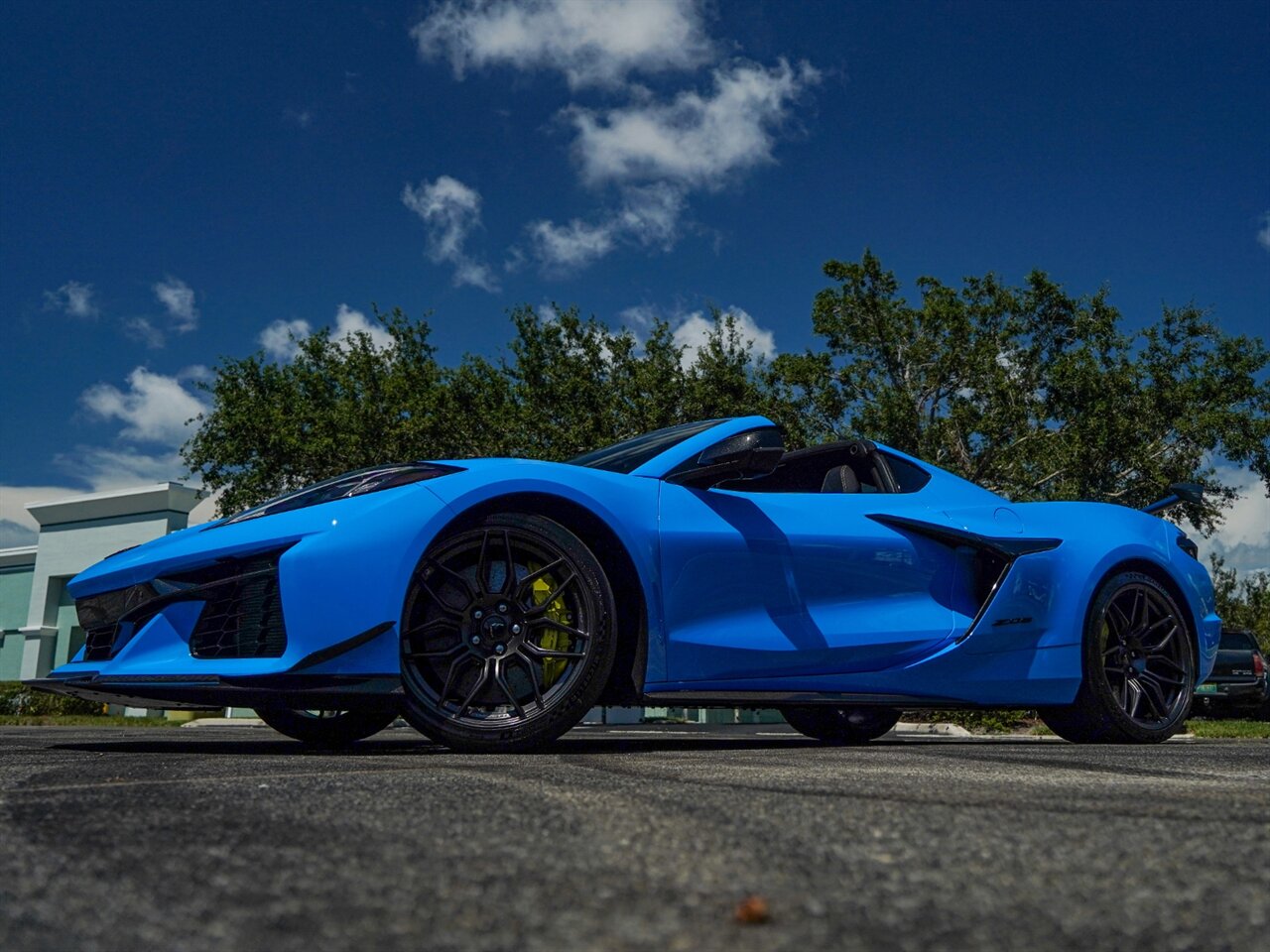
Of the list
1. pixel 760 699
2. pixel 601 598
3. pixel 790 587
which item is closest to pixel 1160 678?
pixel 790 587

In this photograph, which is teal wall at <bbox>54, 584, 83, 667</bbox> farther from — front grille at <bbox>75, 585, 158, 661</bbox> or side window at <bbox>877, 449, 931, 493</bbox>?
side window at <bbox>877, 449, 931, 493</bbox>

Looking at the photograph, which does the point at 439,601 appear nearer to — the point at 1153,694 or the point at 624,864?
the point at 624,864

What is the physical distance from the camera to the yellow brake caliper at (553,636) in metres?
3.90

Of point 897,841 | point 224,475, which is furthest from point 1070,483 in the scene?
point 897,841

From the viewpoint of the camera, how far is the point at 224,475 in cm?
2589

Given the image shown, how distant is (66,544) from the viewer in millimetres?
34062

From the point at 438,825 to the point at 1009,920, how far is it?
2.99 ft

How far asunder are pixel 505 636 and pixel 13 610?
38030 millimetres

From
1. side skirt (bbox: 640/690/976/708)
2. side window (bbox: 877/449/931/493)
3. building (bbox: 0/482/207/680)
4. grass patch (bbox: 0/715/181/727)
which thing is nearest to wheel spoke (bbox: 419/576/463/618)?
side skirt (bbox: 640/690/976/708)

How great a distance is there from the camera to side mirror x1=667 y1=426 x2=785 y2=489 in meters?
4.20

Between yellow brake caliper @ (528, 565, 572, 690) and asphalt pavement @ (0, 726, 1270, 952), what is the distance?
1.33 meters

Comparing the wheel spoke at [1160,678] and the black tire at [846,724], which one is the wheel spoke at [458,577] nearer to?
the black tire at [846,724]

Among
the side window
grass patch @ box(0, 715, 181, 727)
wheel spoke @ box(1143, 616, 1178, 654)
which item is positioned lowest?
grass patch @ box(0, 715, 181, 727)

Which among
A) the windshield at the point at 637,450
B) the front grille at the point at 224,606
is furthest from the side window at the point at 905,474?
the front grille at the point at 224,606
